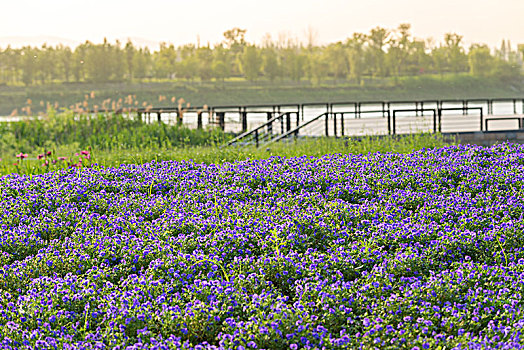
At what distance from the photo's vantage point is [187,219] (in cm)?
635

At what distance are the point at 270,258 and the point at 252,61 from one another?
304ft

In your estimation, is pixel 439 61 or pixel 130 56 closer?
pixel 130 56

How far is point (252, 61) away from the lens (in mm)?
96250

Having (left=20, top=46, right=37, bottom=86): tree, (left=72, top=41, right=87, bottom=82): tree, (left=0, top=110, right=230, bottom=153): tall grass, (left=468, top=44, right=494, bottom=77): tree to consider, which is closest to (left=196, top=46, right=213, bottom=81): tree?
(left=72, top=41, right=87, bottom=82): tree

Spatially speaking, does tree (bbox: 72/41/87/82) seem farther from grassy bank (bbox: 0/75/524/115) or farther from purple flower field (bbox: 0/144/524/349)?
purple flower field (bbox: 0/144/524/349)

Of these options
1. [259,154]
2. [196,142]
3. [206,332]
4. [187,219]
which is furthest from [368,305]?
[196,142]

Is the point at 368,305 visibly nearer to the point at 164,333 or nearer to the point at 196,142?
the point at 164,333

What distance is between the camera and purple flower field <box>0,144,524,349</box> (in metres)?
4.20

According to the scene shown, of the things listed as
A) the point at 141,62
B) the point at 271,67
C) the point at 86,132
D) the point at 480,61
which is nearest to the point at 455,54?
the point at 480,61

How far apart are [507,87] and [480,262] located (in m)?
115

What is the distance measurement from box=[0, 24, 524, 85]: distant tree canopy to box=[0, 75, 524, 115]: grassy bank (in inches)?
85.1

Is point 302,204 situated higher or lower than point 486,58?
lower

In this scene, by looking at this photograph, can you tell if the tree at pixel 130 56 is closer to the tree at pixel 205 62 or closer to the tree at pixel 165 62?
the tree at pixel 165 62

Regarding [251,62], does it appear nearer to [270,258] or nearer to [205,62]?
[205,62]
